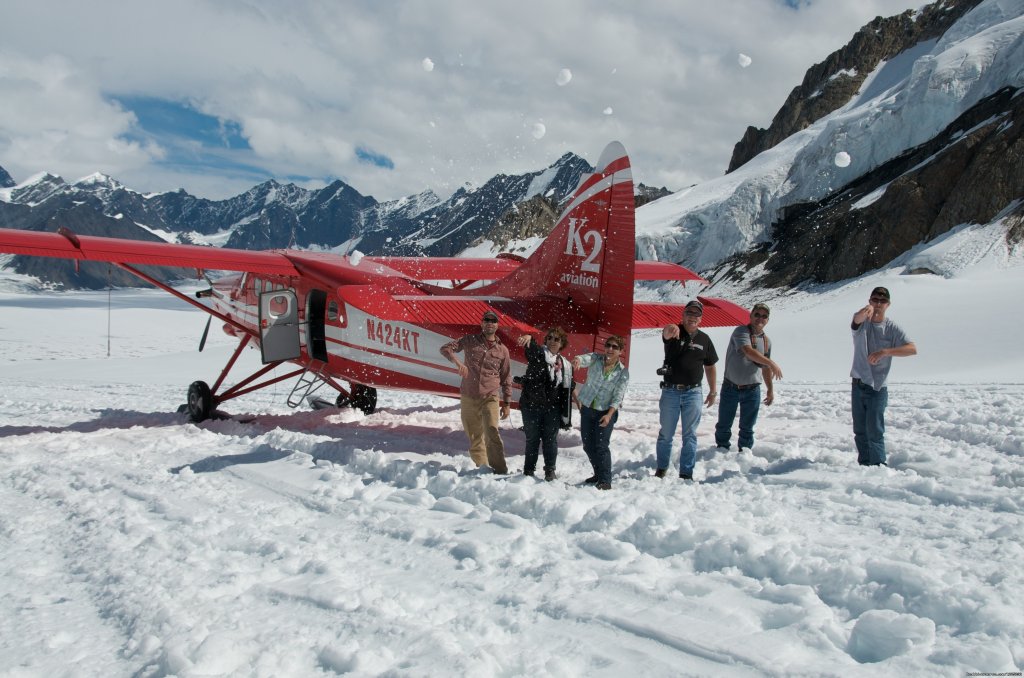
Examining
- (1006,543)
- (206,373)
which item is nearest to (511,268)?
(1006,543)

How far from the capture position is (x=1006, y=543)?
356cm

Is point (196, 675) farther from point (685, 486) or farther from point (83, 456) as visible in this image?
point (83, 456)

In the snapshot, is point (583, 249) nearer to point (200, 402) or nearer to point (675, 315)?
point (675, 315)

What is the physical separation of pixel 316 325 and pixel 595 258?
4423mm

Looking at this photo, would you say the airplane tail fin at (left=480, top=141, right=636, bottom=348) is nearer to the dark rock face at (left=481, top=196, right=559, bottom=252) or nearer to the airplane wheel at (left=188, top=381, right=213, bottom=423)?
the airplane wheel at (left=188, top=381, right=213, bottom=423)

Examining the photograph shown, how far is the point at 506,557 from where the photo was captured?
375 centimetres

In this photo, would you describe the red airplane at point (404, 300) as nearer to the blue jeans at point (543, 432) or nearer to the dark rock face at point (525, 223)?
the blue jeans at point (543, 432)

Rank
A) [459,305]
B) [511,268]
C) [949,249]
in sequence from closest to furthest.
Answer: [459,305]
[511,268]
[949,249]

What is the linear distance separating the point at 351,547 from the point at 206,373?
66.4 feet

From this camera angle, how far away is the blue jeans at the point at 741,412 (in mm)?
6266

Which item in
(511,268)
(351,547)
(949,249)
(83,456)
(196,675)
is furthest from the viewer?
(949,249)

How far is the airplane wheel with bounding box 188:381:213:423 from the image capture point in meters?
9.41

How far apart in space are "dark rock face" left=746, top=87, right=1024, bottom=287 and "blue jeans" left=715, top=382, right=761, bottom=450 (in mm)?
33741

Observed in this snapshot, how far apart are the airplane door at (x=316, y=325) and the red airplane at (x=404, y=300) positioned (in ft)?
0.05
